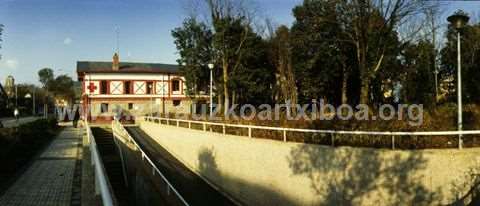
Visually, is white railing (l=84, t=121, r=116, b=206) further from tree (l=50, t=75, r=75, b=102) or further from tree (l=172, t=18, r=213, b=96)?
tree (l=50, t=75, r=75, b=102)

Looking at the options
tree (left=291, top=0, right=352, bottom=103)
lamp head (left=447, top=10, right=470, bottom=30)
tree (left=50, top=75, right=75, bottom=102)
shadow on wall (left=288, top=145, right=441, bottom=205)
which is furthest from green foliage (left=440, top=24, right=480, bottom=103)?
tree (left=50, top=75, right=75, bottom=102)

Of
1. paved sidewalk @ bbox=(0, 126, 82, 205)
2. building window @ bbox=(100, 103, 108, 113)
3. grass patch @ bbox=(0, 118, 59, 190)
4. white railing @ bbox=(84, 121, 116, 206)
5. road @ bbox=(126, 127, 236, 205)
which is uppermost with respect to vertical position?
building window @ bbox=(100, 103, 108, 113)

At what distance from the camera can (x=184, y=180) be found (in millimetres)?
18141

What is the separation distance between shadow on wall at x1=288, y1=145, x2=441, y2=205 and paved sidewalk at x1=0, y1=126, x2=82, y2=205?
6.39m

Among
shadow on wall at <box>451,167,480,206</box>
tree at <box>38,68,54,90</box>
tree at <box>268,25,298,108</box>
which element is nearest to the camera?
shadow on wall at <box>451,167,480,206</box>

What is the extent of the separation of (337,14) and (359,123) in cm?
993

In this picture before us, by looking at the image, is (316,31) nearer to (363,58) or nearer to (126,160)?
(363,58)

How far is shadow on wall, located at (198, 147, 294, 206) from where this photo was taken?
44.4 feet

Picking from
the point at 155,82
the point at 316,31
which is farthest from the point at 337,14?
the point at 155,82

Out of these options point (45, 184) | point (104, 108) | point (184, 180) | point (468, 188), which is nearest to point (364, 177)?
point (468, 188)

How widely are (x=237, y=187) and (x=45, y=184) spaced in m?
6.76

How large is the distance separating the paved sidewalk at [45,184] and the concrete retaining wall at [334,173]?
576cm

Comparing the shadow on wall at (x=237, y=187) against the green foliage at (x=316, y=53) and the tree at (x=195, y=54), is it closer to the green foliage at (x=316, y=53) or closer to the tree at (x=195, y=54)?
the green foliage at (x=316, y=53)

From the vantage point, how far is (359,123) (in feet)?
45.4
